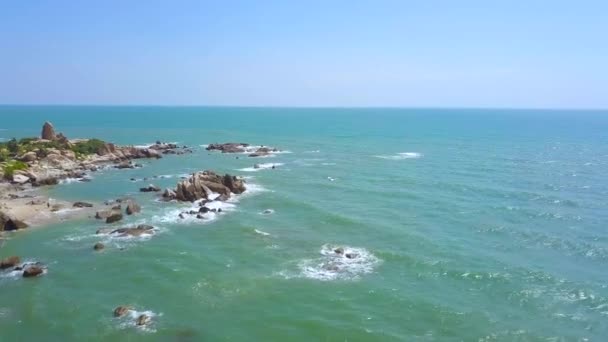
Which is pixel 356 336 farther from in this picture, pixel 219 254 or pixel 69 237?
pixel 69 237

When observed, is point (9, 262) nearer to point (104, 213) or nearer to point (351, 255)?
point (104, 213)

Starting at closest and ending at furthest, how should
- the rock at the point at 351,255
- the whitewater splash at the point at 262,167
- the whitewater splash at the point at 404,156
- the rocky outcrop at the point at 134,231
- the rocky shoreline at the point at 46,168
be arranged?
the rock at the point at 351,255
the rocky outcrop at the point at 134,231
the rocky shoreline at the point at 46,168
the whitewater splash at the point at 262,167
the whitewater splash at the point at 404,156

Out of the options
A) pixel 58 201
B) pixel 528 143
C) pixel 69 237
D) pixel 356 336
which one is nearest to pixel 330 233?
pixel 356 336

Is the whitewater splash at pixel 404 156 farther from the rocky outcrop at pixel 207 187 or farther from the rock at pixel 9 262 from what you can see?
the rock at pixel 9 262

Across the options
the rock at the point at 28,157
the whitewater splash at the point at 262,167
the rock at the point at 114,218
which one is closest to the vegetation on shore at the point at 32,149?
the rock at the point at 28,157


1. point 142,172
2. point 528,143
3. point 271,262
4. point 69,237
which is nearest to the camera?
point 271,262

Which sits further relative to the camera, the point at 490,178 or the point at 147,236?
the point at 490,178
